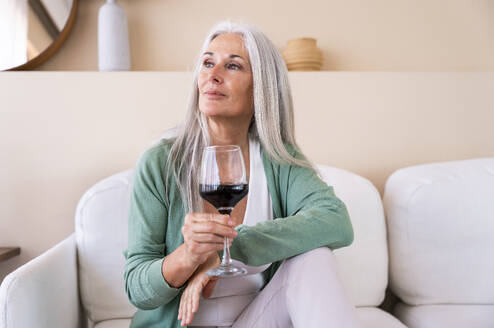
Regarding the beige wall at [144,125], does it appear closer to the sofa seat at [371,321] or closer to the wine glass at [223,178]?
the sofa seat at [371,321]

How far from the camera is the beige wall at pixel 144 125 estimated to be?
173cm

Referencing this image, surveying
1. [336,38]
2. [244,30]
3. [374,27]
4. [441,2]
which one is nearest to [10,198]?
[244,30]

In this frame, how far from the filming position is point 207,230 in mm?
825

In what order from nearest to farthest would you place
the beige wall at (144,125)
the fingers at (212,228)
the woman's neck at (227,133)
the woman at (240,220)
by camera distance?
the fingers at (212,228) → the woman at (240,220) → the woman's neck at (227,133) → the beige wall at (144,125)

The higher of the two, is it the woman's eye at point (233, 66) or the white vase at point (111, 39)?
the white vase at point (111, 39)

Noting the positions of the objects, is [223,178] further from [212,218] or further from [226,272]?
[226,272]

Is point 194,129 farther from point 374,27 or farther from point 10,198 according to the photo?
point 374,27

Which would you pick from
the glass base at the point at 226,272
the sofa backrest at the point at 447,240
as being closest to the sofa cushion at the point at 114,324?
the glass base at the point at 226,272

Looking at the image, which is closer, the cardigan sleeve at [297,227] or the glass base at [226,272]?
the glass base at [226,272]

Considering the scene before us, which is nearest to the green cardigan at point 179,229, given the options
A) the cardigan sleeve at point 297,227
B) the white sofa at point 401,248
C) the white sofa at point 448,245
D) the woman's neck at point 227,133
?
the cardigan sleeve at point 297,227

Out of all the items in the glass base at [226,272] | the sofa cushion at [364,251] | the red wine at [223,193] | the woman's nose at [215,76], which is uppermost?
the woman's nose at [215,76]

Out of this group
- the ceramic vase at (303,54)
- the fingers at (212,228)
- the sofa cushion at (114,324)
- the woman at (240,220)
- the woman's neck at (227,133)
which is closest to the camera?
the fingers at (212,228)

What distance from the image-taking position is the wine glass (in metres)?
0.85

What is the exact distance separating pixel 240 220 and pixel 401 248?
0.70 m
